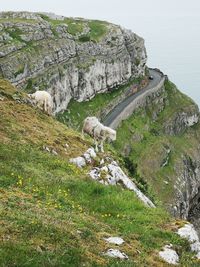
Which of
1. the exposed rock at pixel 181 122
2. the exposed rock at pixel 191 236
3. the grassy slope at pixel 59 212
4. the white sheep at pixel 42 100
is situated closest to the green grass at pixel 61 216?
the grassy slope at pixel 59 212

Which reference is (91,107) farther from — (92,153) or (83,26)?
(92,153)

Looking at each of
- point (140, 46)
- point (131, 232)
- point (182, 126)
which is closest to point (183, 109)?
point (182, 126)

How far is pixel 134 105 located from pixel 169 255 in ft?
339

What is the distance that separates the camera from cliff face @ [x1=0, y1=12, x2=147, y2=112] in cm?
9006

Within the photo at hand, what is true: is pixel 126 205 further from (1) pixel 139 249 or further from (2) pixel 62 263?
(2) pixel 62 263

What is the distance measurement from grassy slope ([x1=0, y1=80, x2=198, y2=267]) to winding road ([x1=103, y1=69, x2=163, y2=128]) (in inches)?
2930

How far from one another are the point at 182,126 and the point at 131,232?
117951mm

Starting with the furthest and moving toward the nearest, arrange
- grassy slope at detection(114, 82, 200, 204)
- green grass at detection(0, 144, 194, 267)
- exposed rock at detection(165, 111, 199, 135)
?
exposed rock at detection(165, 111, 199, 135)
grassy slope at detection(114, 82, 200, 204)
green grass at detection(0, 144, 194, 267)

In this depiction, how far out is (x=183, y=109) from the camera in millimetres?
143875

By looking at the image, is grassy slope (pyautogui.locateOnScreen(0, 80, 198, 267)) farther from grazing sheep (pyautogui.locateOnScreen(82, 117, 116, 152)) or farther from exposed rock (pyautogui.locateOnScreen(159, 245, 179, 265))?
grazing sheep (pyautogui.locateOnScreen(82, 117, 116, 152))

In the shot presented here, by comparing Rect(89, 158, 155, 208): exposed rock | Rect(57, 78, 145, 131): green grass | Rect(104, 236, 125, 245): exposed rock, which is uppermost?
Rect(104, 236, 125, 245): exposed rock

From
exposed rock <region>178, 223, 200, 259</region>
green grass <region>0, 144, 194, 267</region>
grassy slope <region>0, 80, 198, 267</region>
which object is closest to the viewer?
Result: green grass <region>0, 144, 194, 267</region>

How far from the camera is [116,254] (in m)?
20.6

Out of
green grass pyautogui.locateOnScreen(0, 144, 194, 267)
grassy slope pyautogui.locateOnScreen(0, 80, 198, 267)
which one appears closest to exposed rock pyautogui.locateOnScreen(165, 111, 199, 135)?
grassy slope pyautogui.locateOnScreen(0, 80, 198, 267)
